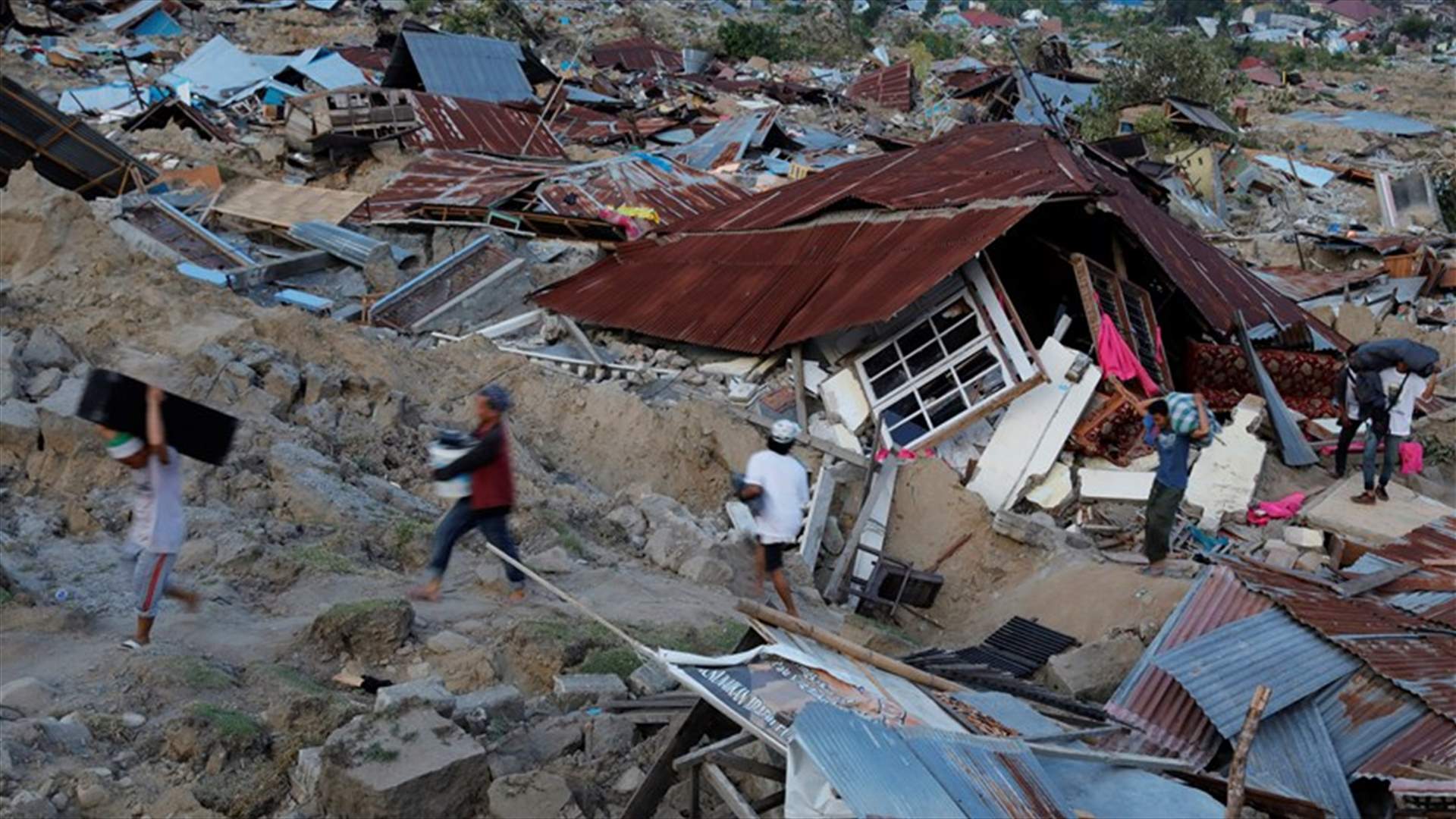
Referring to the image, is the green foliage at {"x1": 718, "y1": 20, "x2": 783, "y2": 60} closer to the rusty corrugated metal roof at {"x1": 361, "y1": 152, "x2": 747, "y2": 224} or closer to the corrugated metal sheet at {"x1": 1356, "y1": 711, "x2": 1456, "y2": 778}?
the rusty corrugated metal roof at {"x1": 361, "y1": 152, "x2": 747, "y2": 224}

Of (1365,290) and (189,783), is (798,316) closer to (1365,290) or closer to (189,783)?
(189,783)

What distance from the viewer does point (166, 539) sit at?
4832 millimetres

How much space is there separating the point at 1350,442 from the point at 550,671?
7.09m

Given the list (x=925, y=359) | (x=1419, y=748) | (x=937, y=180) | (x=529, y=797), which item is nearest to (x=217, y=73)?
(x=937, y=180)

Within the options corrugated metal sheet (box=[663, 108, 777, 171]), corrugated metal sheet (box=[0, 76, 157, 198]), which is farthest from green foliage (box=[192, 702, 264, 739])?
corrugated metal sheet (box=[663, 108, 777, 171])

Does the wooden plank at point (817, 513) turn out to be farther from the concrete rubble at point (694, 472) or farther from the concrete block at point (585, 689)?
the concrete block at point (585, 689)

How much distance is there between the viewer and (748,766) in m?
3.49

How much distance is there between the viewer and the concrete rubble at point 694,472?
12.9 ft

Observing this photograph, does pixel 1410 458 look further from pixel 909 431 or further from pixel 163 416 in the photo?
pixel 163 416

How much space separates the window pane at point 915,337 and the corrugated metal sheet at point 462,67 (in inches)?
517

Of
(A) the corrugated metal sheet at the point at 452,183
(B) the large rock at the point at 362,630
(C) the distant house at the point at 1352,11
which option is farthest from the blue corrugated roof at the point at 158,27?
(C) the distant house at the point at 1352,11

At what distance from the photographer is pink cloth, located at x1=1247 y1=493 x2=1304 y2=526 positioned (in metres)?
8.62

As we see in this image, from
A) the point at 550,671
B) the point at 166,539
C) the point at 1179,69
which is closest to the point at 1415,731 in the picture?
the point at 550,671

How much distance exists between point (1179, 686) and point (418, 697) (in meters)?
3.03
